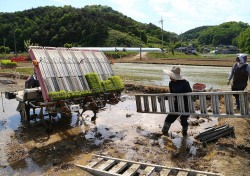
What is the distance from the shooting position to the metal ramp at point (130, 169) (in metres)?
5.74

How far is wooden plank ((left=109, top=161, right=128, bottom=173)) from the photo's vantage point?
603cm

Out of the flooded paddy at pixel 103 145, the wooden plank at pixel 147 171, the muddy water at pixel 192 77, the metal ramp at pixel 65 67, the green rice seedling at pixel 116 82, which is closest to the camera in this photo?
the wooden plank at pixel 147 171

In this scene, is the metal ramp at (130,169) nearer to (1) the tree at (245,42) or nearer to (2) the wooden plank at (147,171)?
(2) the wooden plank at (147,171)

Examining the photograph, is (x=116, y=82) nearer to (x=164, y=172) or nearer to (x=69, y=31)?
(x=164, y=172)

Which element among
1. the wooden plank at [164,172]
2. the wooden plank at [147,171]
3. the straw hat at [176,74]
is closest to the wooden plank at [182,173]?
the wooden plank at [164,172]

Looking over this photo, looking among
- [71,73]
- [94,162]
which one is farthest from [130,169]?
[71,73]

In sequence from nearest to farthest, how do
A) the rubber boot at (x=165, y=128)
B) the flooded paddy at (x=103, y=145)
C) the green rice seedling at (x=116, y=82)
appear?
the flooded paddy at (x=103, y=145) < the rubber boot at (x=165, y=128) < the green rice seedling at (x=116, y=82)

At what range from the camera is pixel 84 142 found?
8.69 meters

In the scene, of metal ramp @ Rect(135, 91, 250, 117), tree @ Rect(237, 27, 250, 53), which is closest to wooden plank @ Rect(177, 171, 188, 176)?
metal ramp @ Rect(135, 91, 250, 117)

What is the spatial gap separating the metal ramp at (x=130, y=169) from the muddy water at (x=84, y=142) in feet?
1.60

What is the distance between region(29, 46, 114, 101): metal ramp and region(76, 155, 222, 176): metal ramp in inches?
117

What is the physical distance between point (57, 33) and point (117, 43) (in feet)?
64.3

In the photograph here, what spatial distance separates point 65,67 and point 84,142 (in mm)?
2545

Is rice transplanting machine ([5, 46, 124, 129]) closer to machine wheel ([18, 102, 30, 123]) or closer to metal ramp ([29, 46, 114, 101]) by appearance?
metal ramp ([29, 46, 114, 101])
